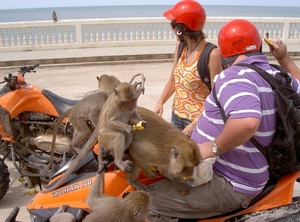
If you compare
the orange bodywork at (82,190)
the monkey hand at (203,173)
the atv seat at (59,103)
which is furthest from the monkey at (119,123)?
the atv seat at (59,103)

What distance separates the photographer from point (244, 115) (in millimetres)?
2041

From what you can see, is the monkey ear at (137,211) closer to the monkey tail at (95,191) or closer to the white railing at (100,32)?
the monkey tail at (95,191)

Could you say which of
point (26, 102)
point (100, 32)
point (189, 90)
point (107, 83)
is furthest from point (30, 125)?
point (100, 32)

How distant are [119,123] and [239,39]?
3.37ft

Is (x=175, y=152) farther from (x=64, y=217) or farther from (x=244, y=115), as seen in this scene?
(x=64, y=217)

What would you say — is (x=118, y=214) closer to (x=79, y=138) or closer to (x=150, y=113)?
(x=150, y=113)

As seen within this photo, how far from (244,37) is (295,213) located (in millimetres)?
1146

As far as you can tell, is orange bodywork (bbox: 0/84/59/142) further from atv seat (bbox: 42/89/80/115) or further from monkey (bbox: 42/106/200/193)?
monkey (bbox: 42/106/200/193)

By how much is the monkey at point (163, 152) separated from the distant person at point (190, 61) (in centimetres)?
92

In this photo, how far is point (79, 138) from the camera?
13.7 feet

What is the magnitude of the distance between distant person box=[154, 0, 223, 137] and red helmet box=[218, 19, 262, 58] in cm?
105

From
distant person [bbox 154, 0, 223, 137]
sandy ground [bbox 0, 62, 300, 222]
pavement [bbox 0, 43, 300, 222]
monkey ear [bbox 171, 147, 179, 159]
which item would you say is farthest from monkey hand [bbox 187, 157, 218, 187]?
pavement [bbox 0, 43, 300, 222]

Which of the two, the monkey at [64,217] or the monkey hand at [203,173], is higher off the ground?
the monkey hand at [203,173]

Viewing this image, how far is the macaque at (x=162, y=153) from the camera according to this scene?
86.0 inches
